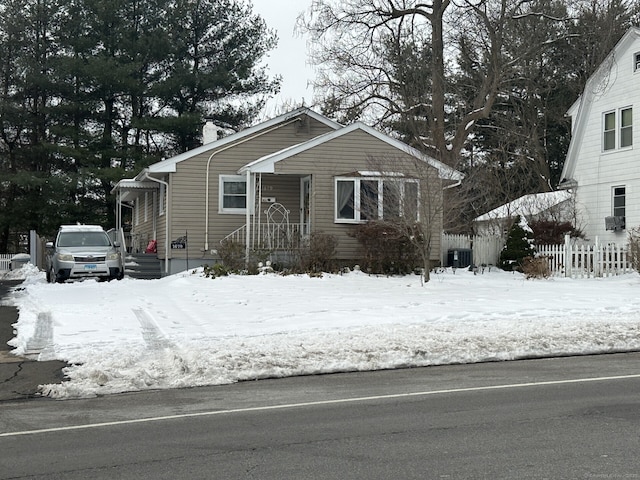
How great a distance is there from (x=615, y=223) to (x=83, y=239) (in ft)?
60.6

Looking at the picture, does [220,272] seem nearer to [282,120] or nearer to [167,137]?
[282,120]

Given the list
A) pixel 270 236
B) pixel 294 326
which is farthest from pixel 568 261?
pixel 294 326

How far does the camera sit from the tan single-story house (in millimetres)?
23766

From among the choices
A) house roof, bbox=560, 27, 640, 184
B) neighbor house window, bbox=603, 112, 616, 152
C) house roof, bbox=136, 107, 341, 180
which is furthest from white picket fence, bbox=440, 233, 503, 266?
house roof, bbox=136, 107, 341, 180

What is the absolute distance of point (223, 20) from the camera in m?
44.2

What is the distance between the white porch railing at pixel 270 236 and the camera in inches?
937

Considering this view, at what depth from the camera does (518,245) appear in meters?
25.6

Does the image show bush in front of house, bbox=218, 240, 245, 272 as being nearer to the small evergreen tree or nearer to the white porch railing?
the white porch railing

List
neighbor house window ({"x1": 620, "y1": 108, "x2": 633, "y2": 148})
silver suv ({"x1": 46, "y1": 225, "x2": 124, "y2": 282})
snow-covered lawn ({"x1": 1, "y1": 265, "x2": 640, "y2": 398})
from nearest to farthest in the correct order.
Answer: snow-covered lawn ({"x1": 1, "y1": 265, "x2": 640, "y2": 398}) < silver suv ({"x1": 46, "y1": 225, "x2": 124, "y2": 282}) < neighbor house window ({"x1": 620, "y1": 108, "x2": 633, "y2": 148})

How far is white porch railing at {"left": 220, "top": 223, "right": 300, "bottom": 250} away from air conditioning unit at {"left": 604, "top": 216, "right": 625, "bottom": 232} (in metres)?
11.4

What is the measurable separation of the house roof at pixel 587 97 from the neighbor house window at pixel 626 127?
154cm

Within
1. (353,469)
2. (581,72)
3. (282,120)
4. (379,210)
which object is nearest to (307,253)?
(379,210)

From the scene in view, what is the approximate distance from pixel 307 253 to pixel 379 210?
2.51 metres

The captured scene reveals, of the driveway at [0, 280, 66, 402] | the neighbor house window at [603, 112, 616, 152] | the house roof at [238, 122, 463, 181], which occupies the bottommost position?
the driveway at [0, 280, 66, 402]
